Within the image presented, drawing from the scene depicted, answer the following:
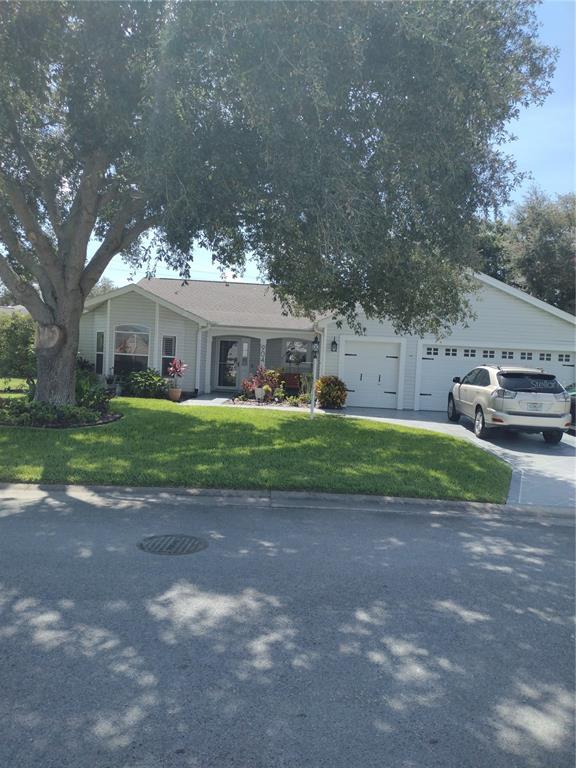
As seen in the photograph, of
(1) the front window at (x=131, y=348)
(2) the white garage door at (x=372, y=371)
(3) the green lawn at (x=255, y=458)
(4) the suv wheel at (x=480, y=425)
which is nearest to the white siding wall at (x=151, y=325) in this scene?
(1) the front window at (x=131, y=348)

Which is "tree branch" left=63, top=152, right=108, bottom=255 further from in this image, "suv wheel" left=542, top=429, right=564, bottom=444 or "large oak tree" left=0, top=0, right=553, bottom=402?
"suv wheel" left=542, top=429, right=564, bottom=444

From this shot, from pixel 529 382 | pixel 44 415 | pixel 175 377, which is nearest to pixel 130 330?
pixel 175 377

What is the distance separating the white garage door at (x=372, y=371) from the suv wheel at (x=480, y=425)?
5557 millimetres

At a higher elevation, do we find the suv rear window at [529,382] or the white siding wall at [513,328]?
the white siding wall at [513,328]

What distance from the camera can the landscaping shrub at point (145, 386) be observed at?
19078 millimetres

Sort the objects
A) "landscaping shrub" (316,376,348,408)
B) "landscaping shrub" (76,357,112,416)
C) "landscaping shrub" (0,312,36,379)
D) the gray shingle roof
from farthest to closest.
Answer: "landscaping shrub" (0,312,36,379)
the gray shingle roof
"landscaping shrub" (316,376,348,408)
"landscaping shrub" (76,357,112,416)

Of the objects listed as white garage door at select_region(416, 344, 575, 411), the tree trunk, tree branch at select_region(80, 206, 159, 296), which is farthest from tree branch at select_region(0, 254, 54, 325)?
white garage door at select_region(416, 344, 575, 411)

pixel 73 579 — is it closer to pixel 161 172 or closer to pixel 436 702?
pixel 436 702

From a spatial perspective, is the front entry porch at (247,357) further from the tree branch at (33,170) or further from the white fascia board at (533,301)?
the tree branch at (33,170)

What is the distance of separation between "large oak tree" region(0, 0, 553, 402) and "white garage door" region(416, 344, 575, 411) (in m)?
9.35

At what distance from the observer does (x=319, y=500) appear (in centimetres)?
780

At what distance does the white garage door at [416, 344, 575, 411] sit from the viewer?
62.2ft

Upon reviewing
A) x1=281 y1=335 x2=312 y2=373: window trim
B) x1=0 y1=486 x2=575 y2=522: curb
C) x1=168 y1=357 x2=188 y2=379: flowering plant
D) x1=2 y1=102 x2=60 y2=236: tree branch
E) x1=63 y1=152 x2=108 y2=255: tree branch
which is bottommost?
x1=0 y1=486 x2=575 y2=522: curb

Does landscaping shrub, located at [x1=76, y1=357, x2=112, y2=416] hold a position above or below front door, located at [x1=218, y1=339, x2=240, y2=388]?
below
